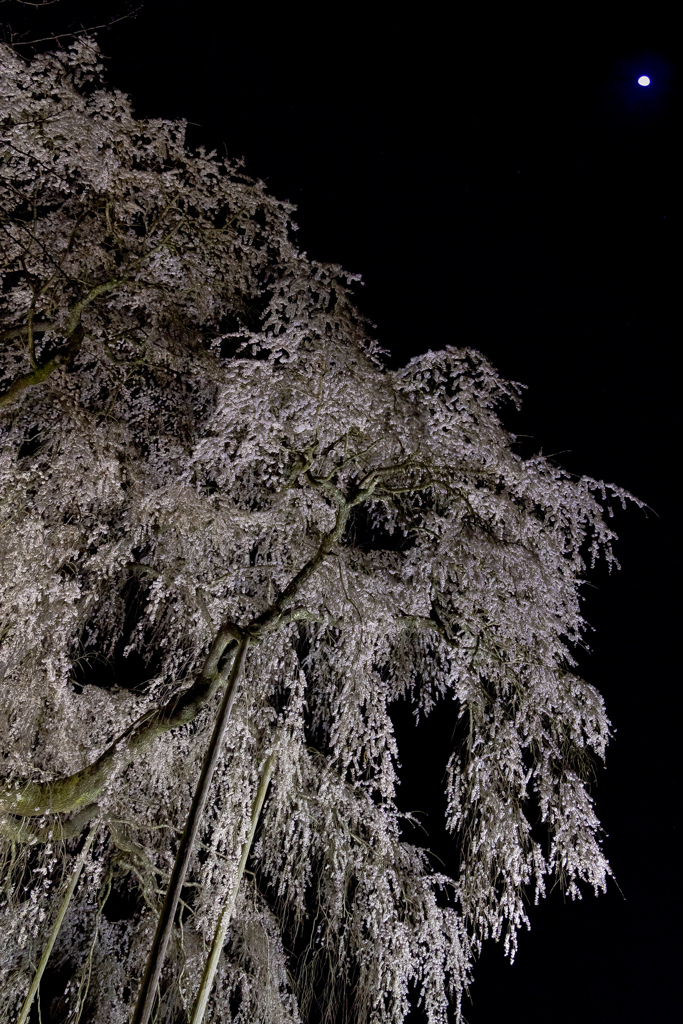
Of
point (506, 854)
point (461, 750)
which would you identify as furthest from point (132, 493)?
point (506, 854)

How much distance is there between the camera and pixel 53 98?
4.98 m

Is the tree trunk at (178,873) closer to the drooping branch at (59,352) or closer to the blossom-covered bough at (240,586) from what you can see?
the blossom-covered bough at (240,586)

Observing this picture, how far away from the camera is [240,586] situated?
6500 mm

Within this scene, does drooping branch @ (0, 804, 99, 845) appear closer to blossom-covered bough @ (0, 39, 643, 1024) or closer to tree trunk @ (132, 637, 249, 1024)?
blossom-covered bough @ (0, 39, 643, 1024)

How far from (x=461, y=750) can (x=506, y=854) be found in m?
0.80

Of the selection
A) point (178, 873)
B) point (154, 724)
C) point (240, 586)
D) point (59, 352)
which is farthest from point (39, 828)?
point (59, 352)

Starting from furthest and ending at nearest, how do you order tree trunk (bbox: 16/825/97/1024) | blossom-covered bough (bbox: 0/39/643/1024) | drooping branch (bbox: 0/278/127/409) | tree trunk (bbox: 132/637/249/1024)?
tree trunk (bbox: 16/825/97/1024) < blossom-covered bough (bbox: 0/39/643/1024) < drooping branch (bbox: 0/278/127/409) < tree trunk (bbox: 132/637/249/1024)

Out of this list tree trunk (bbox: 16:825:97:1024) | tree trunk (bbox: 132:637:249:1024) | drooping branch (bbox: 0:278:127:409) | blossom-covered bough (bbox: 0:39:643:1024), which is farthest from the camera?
tree trunk (bbox: 16:825:97:1024)

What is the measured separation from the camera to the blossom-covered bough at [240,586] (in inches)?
198

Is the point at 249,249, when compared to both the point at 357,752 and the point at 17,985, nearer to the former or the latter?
the point at 357,752

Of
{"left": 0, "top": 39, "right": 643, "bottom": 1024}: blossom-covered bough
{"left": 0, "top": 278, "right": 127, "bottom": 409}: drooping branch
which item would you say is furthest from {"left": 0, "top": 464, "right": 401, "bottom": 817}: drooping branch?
{"left": 0, "top": 278, "right": 127, "bottom": 409}: drooping branch

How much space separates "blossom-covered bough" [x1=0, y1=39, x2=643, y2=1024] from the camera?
16.5 ft

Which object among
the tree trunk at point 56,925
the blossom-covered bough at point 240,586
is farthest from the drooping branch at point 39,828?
the tree trunk at point 56,925

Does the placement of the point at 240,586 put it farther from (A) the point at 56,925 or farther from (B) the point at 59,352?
(A) the point at 56,925
